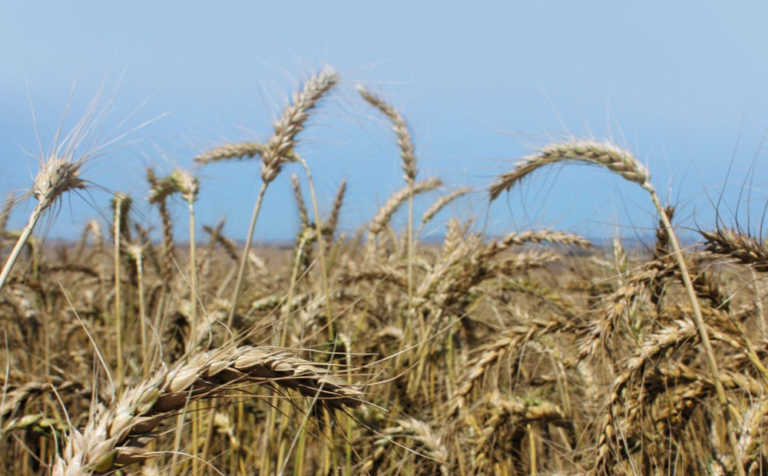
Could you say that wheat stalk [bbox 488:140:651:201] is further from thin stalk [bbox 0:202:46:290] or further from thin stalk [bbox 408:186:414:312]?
thin stalk [bbox 0:202:46:290]

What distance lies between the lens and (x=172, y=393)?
103cm

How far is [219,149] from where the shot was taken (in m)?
3.26

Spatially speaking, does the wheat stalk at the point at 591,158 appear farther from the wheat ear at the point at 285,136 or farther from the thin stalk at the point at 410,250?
the wheat ear at the point at 285,136

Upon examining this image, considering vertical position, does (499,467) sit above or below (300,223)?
below

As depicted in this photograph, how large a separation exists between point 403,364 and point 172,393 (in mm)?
1960

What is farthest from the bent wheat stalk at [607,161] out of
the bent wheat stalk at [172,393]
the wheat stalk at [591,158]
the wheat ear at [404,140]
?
the wheat ear at [404,140]

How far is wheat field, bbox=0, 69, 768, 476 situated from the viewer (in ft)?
3.96

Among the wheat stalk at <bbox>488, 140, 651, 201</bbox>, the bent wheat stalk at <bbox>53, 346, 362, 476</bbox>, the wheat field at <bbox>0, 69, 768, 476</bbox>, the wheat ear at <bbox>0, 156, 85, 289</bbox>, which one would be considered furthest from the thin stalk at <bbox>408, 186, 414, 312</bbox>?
the bent wheat stalk at <bbox>53, 346, 362, 476</bbox>

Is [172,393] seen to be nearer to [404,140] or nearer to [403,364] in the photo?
[403,364]

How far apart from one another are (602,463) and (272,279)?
390 centimetres

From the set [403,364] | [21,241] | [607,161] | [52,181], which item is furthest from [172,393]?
[403,364]

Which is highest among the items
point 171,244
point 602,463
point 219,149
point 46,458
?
point 219,149

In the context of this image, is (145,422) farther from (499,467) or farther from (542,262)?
(542,262)

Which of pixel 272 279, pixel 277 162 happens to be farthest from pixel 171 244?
pixel 272 279
